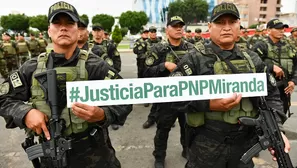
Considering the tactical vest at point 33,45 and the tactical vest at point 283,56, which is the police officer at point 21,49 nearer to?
the tactical vest at point 33,45

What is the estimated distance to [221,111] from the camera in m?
1.86

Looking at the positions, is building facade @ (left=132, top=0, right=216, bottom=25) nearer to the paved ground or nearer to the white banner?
the paved ground

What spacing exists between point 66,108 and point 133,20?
1913 inches

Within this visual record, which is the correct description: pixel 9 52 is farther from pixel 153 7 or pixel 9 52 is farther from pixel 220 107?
pixel 153 7

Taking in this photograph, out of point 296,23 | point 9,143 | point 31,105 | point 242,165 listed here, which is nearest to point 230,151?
point 242,165

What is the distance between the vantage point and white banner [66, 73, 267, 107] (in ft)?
5.19

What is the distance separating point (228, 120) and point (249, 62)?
1.54 feet

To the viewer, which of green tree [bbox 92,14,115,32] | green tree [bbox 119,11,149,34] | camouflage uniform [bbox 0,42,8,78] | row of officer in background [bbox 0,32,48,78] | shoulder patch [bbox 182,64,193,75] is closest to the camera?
shoulder patch [bbox 182,64,193,75]

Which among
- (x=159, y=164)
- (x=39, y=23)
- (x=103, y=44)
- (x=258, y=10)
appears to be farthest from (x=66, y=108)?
(x=258, y=10)

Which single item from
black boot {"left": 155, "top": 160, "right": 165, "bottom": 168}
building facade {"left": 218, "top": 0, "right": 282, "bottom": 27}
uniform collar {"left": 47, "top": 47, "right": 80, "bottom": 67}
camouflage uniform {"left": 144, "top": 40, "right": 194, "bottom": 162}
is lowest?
black boot {"left": 155, "top": 160, "right": 165, "bottom": 168}

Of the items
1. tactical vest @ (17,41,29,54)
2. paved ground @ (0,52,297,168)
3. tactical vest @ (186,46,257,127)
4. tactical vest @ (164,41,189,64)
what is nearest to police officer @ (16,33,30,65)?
tactical vest @ (17,41,29,54)

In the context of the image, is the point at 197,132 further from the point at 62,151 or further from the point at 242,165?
the point at 62,151

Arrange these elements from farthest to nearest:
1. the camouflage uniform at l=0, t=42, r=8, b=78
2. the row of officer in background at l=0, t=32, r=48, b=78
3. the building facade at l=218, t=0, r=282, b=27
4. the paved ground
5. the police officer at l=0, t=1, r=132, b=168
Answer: the building facade at l=218, t=0, r=282, b=27
the row of officer in background at l=0, t=32, r=48, b=78
the camouflage uniform at l=0, t=42, r=8, b=78
the paved ground
the police officer at l=0, t=1, r=132, b=168

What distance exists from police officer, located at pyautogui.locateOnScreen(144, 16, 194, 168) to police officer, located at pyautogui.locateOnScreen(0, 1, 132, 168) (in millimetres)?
1403
